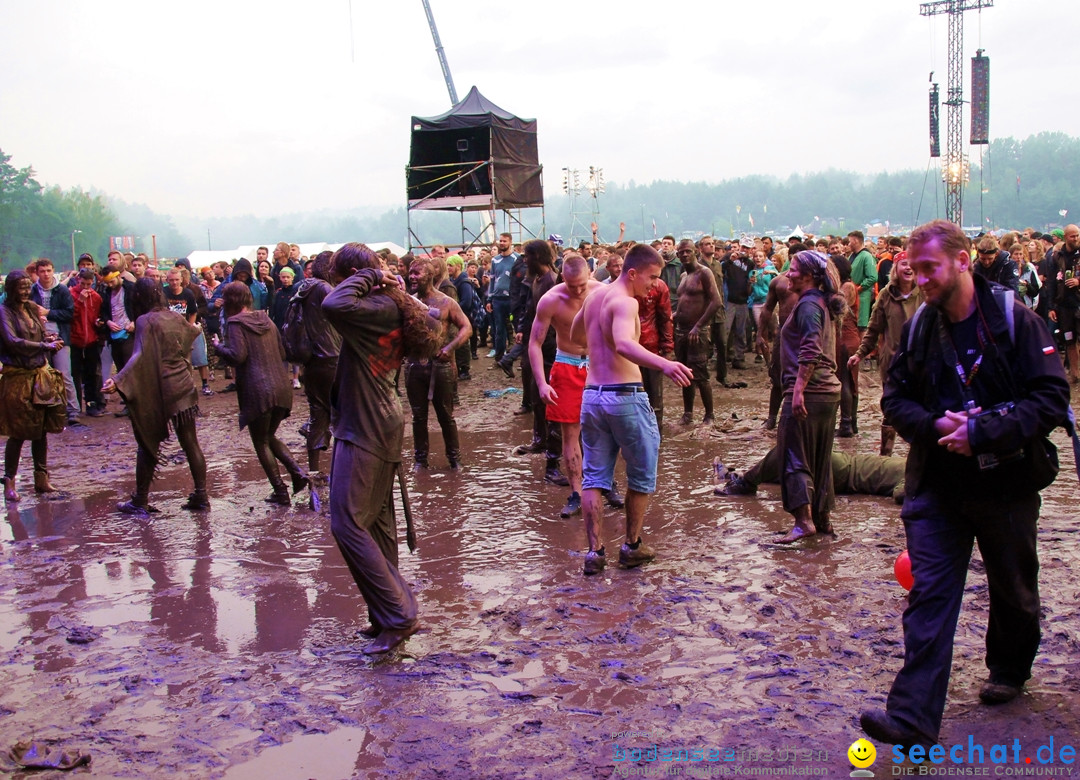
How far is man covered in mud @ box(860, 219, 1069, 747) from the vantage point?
3.37 meters

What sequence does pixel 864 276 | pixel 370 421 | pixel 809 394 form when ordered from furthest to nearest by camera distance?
pixel 864 276, pixel 809 394, pixel 370 421

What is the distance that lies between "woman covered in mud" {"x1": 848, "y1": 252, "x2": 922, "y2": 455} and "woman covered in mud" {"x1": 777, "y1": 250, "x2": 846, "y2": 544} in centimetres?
184

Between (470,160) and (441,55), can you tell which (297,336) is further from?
(441,55)

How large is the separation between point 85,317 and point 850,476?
10.2m

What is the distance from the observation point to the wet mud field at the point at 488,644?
12.0 feet

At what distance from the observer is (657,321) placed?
9.27m

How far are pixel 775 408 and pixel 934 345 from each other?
637 cm

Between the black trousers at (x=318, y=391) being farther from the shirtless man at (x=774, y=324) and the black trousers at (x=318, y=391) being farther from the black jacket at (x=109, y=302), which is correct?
the black jacket at (x=109, y=302)

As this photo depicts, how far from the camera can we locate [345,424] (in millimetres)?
4660

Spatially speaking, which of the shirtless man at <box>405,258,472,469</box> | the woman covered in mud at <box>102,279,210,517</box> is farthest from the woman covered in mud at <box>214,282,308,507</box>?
the shirtless man at <box>405,258,472,469</box>

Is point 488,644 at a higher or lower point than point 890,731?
lower

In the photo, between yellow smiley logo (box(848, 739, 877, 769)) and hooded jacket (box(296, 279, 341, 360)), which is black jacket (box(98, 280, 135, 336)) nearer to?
hooded jacket (box(296, 279, 341, 360))

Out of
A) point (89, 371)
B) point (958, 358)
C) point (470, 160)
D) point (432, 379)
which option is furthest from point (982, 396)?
point (470, 160)

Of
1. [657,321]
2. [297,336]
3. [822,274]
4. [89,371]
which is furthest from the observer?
[89,371]
